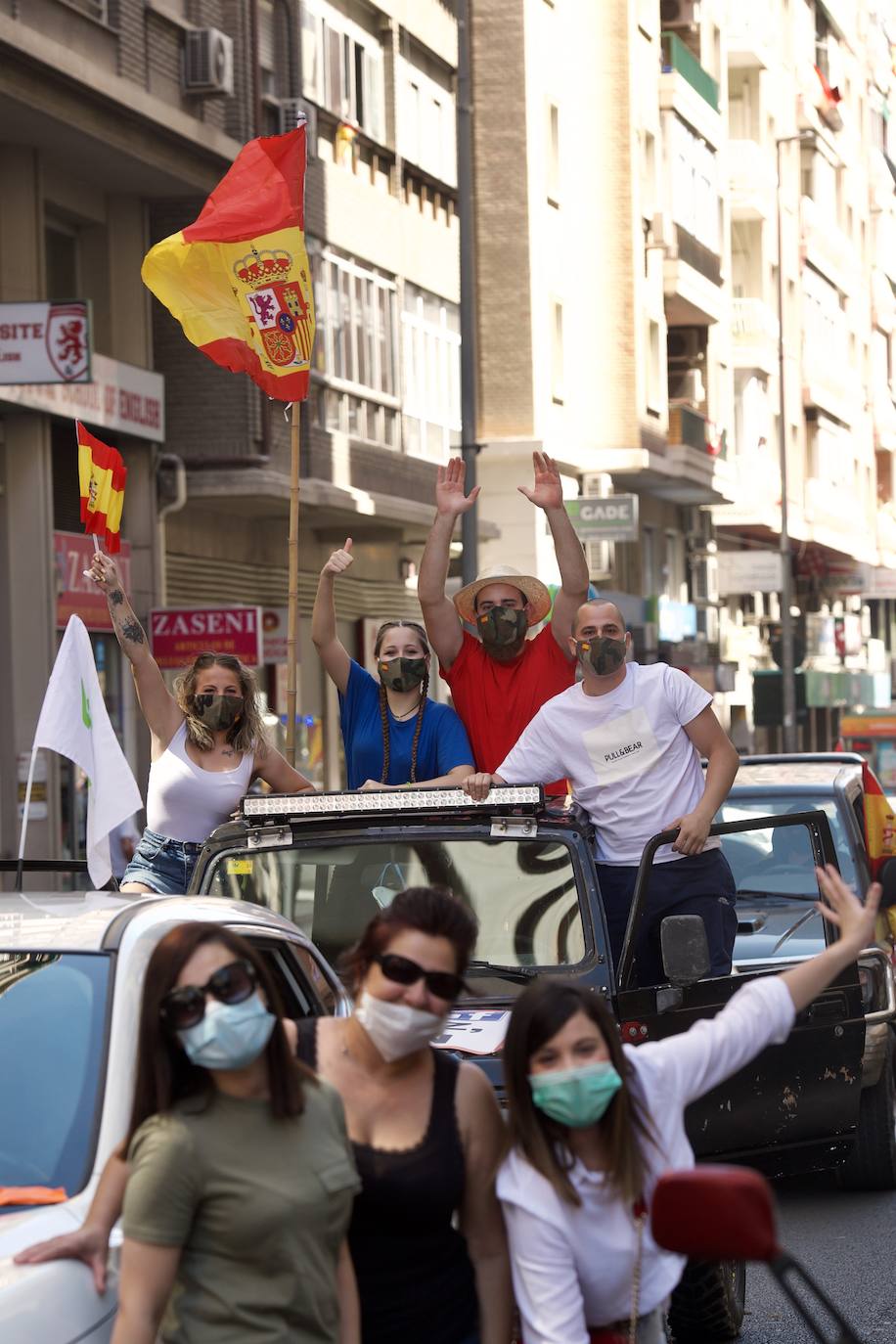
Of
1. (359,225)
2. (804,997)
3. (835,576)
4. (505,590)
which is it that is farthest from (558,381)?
(804,997)

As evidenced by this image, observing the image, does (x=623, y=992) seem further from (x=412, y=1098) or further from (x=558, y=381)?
(x=558, y=381)

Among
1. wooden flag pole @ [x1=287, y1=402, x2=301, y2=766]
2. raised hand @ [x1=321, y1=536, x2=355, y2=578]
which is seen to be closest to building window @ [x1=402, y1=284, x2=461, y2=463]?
wooden flag pole @ [x1=287, y1=402, x2=301, y2=766]

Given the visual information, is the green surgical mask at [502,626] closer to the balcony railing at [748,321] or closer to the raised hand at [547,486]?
the raised hand at [547,486]

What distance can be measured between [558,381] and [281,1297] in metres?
35.6

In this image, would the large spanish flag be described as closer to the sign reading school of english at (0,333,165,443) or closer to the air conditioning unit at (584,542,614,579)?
the sign reading school of english at (0,333,165,443)

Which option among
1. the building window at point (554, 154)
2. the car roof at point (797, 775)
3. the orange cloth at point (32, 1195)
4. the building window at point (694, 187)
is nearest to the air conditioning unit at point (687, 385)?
the building window at point (694, 187)

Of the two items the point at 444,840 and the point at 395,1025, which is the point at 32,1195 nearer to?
the point at 395,1025

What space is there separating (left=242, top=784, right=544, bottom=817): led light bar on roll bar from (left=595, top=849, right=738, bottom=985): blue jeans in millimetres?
460

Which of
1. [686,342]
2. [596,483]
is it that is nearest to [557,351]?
[596,483]

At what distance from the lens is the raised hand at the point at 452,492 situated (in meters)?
8.67

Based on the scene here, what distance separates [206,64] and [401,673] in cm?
1626

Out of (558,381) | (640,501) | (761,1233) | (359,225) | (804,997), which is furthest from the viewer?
(640,501)

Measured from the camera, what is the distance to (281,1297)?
11.6 ft

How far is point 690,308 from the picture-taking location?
148 feet
